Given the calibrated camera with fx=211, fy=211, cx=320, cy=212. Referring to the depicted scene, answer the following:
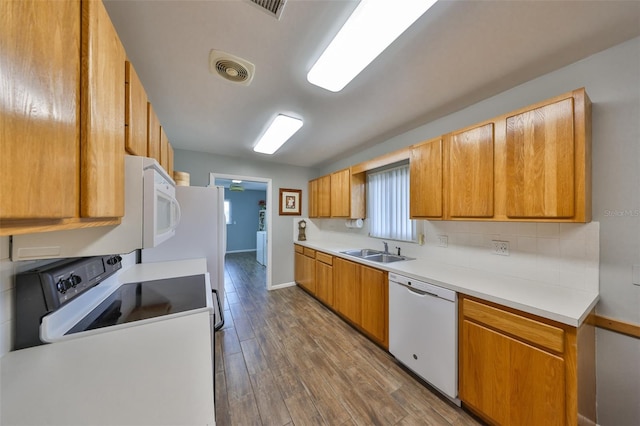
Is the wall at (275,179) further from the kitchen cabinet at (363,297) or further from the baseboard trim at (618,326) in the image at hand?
the baseboard trim at (618,326)

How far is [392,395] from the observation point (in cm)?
158

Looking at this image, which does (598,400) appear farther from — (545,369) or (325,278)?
(325,278)

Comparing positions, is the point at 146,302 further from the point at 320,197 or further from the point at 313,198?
the point at 313,198

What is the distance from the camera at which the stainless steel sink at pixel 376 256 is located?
2573 millimetres

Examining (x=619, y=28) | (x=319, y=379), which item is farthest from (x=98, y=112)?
(x=619, y=28)

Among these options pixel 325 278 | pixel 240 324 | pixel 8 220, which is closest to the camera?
pixel 8 220

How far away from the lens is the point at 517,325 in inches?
47.0

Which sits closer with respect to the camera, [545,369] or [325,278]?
[545,369]

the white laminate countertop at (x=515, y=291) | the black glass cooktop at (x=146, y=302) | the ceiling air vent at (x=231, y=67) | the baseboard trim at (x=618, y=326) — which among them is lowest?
the baseboard trim at (x=618, y=326)

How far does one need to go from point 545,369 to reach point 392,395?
97cm

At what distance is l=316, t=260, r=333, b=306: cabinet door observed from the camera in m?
2.86

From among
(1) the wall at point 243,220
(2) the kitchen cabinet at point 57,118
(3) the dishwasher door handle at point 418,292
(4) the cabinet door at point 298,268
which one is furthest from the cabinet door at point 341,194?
(1) the wall at point 243,220

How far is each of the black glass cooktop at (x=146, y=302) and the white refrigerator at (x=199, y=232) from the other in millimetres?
705

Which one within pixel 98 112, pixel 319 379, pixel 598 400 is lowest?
pixel 319 379
